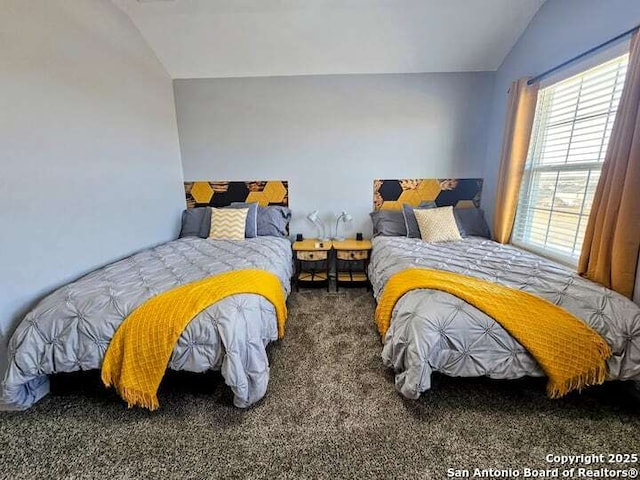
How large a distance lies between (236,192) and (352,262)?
5.04 ft

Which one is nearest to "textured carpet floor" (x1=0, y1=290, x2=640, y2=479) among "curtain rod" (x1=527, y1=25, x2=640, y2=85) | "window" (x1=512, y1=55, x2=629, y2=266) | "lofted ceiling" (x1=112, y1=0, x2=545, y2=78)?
"window" (x1=512, y1=55, x2=629, y2=266)

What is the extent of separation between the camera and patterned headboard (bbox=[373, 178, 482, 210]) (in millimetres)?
3041

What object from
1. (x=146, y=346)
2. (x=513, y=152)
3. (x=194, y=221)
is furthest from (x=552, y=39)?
(x=194, y=221)

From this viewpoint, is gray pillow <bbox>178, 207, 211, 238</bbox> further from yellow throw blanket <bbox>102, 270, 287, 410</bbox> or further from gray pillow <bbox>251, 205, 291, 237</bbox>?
yellow throw blanket <bbox>102, 270, 287, 410</bbox>

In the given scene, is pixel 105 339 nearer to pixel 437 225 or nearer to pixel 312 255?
pixel 312 255

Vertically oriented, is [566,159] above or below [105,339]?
above

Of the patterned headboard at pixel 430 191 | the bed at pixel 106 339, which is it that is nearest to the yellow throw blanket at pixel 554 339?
the bed at pixel 106 339

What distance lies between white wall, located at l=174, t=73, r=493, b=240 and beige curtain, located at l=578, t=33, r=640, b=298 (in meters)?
1.51

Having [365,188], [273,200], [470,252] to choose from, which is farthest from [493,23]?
[273,200]

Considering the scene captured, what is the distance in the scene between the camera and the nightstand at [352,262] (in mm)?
2776

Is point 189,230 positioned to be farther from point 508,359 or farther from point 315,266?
point 508,359

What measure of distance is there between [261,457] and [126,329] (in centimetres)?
85

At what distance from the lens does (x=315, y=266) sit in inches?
125

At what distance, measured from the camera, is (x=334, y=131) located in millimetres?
2988
